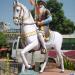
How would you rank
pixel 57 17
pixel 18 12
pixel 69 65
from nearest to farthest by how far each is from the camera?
pixel 18 12
pixel 69 65
pixel 57 17

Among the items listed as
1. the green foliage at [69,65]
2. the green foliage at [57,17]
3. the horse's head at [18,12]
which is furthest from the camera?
the green foliage at [57,17]

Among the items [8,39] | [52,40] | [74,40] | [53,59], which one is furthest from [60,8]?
[52,40]

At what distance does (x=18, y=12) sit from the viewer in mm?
9227

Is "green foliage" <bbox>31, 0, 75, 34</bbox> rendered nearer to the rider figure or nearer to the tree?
the tree

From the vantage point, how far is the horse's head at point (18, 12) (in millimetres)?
9055

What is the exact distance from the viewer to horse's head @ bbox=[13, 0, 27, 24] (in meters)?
9.05

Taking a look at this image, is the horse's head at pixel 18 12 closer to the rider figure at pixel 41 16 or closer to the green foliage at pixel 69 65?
the rider figure at pixel 41 16

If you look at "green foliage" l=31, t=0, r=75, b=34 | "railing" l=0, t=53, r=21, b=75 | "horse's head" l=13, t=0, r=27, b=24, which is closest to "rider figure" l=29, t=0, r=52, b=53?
"horse's head" l=13, t=0, r=27, b=24

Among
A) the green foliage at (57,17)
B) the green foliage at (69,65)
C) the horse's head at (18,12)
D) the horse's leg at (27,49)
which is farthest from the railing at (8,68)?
the green foliage at (57,17)

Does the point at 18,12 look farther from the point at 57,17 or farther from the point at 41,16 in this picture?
the point at 57,17

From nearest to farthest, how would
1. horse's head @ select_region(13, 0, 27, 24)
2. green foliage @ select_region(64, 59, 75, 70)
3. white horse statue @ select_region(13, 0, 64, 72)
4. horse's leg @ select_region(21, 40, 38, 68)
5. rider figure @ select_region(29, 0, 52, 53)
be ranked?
horse's head @ select_region(13, 0, 27, 24) < white horse statue @ select_region(13, 0, 64, 72) < horse's leg @ select_region(21, 40, 38, 68) < rider figure @ select_region(29, 0, 52, 53) < green foliage @ select_region(64, 59, 75, 70)

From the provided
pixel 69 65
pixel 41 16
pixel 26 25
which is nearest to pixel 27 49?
pixel 26 25

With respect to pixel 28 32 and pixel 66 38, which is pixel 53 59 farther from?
pixel 66 38

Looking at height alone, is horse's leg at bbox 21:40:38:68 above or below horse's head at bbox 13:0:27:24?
below
